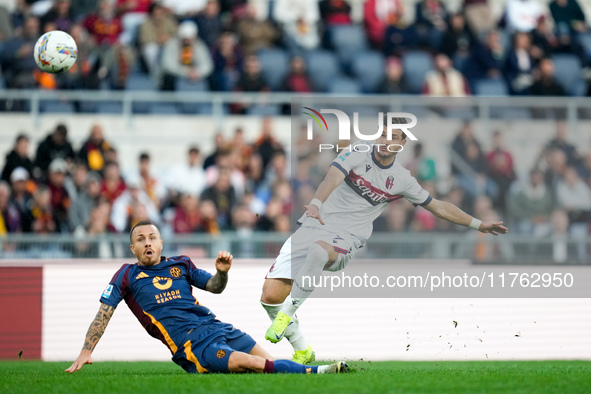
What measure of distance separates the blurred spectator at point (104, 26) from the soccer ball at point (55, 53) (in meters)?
4.53

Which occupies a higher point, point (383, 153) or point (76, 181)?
point (383, 153)

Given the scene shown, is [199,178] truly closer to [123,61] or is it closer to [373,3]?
[123,61]

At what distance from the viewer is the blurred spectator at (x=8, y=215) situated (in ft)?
42.3

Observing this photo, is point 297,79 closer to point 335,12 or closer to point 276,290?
point 335,12

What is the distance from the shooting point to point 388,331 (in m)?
11.3

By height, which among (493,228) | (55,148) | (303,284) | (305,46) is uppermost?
(305,46)

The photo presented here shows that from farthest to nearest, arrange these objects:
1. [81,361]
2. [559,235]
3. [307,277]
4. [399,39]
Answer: [399,39]
[559,235]
[307,277]
[81,361]

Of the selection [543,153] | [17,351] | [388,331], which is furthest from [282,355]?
[543,153]

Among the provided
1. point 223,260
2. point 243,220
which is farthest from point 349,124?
point 223,260

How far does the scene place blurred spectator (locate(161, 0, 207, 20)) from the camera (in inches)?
647

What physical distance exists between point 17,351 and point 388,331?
4.36 m

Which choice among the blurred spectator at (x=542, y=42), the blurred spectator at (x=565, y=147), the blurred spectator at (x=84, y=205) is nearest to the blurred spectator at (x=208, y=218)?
the blurred spectator at (x=84, y=205)

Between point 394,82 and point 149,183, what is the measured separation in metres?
4.21

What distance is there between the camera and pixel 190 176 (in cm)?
1405
